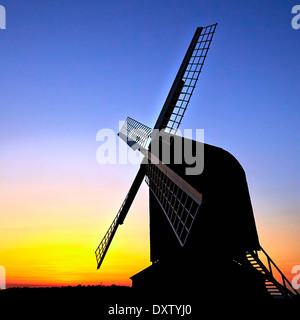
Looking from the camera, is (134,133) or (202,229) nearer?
(202,229)

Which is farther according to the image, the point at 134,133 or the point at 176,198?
the point at 134,133

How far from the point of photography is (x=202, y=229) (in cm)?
1178

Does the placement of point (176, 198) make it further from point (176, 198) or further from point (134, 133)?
point (134, 133)

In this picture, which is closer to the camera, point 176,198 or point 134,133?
point 176,198

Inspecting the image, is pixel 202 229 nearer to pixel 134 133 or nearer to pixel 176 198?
pixel 176 198

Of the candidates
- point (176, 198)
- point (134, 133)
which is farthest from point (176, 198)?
point (134, 133)

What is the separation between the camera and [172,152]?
14953 millimetres

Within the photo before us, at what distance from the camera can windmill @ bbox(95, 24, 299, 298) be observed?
12180 mm

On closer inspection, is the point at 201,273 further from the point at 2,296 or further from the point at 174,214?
the point at 2,296

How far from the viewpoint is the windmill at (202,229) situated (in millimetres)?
12180
